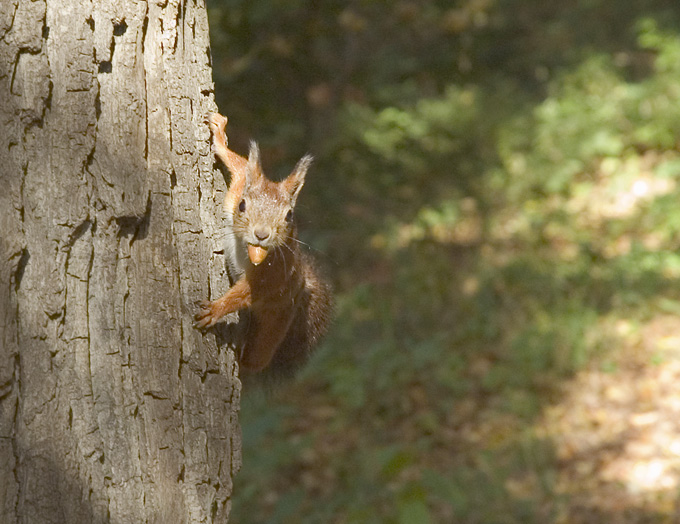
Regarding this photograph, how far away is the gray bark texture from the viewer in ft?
5.45

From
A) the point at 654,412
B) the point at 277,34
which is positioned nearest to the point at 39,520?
the point at 277,34

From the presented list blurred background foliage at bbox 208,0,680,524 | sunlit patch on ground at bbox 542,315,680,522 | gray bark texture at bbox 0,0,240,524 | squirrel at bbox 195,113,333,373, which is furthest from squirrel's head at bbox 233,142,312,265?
sunlit patch on ground at bbox 542,315,680,522

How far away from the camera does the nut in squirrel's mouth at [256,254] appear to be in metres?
1.92

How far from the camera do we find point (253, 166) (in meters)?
2.09

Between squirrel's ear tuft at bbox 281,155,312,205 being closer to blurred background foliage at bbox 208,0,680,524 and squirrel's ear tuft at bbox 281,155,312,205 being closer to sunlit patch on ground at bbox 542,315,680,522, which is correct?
blurred background foliage at bbox 208,0,680,524

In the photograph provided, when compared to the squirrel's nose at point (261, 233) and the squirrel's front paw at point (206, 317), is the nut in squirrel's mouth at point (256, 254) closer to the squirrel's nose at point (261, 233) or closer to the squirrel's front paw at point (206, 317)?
the squirrel's nose at point (261, 233)

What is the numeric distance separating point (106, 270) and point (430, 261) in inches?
213

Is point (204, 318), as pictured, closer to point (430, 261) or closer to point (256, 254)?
point (256, 254)

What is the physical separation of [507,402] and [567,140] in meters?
4.39

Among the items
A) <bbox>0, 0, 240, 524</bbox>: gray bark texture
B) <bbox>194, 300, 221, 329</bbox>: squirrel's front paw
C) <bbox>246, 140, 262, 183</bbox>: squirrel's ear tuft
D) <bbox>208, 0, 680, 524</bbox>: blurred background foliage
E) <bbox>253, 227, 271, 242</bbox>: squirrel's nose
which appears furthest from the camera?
<bbox>208, 0, 680, 524</bbox>: blurred background foliage

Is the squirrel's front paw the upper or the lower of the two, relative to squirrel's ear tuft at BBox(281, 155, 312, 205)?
lower

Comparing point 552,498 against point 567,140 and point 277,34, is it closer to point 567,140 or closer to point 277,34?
point 277,34

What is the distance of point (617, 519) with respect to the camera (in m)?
4.35

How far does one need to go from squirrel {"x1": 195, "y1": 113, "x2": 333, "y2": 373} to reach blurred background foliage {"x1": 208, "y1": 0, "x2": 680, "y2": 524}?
705 millimetres
